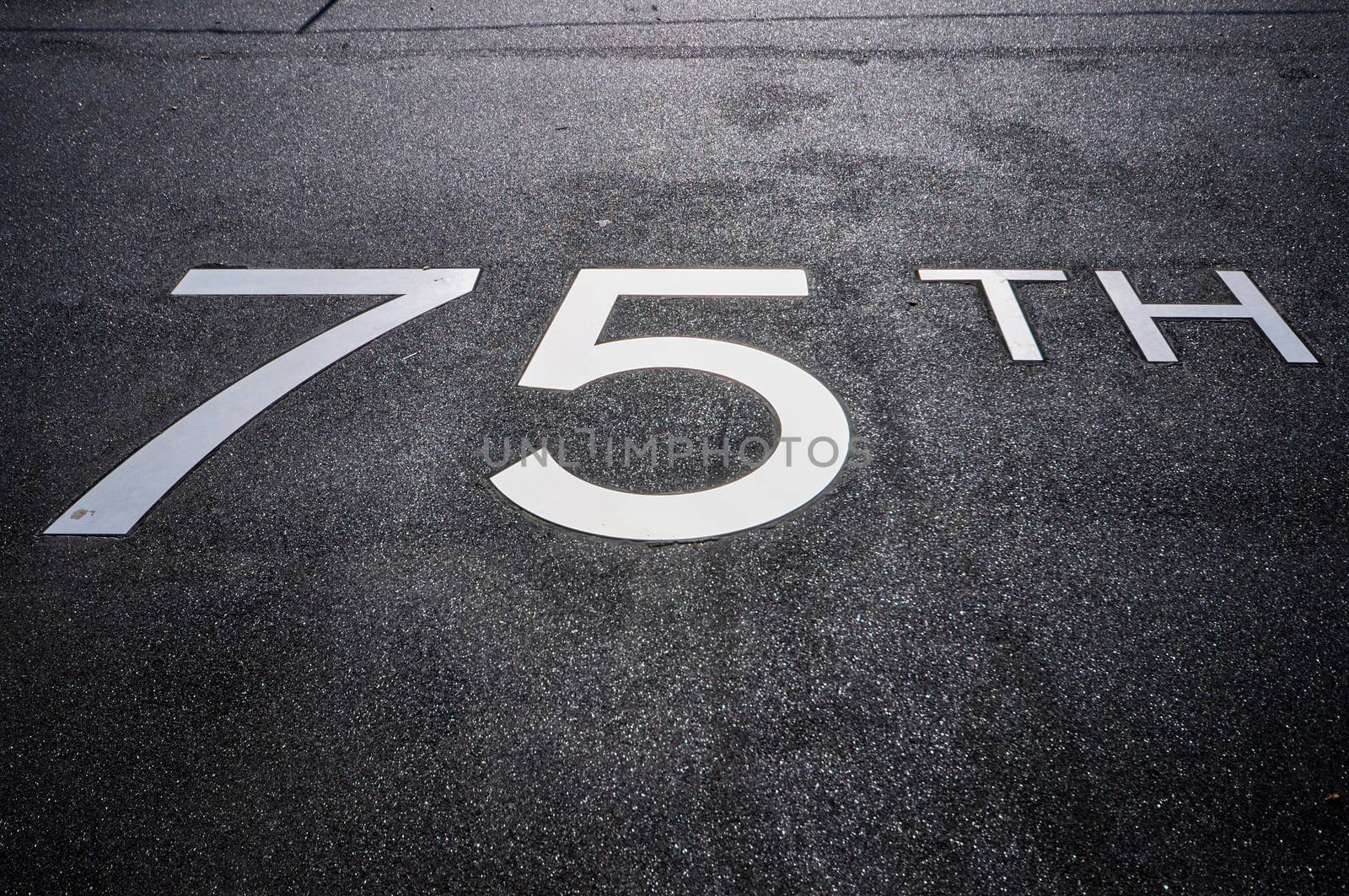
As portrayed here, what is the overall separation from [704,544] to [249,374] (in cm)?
193

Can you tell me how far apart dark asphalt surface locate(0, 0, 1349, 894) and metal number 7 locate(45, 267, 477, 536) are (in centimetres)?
8

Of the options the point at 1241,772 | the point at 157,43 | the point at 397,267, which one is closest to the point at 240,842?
the point at 1241,772

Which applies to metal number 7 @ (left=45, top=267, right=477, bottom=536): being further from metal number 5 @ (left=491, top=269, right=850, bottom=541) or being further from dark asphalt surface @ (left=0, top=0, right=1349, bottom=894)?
metal number 5 @ (left=491, top=269, right=850, bottom=541)

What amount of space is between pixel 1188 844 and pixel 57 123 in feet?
21.5

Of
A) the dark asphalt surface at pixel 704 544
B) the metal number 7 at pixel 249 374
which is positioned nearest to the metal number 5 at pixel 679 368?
the dark asphalt surface at pixel 704 544

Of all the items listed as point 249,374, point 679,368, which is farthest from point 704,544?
point 249,374

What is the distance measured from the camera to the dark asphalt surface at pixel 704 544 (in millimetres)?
1841

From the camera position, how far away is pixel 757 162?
4.37 m

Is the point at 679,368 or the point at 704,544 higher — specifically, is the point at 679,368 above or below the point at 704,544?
above

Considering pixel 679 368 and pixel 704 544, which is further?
pixel 679 368

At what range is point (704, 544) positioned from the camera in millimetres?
2447

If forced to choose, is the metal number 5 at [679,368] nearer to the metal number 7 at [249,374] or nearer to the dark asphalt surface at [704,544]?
the dark asphalt surface at [704,544]

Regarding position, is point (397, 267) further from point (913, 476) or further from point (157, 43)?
point (157, 43)

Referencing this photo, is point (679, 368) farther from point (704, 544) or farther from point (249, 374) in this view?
point (249, 374)
